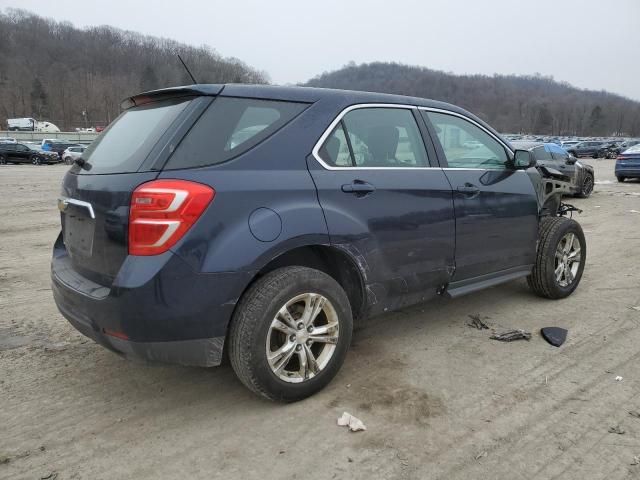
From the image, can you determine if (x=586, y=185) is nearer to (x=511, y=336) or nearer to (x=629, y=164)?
(x=629, y=164)

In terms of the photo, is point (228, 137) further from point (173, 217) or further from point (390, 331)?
point (390, 331)

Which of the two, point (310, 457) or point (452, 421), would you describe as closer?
point (310, 457)

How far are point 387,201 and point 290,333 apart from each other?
3.39ft

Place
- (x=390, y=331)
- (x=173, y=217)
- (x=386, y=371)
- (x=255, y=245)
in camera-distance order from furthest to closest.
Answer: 1. (x=390, y=331)
2. (x=386, y=371)
3. (x=255, y=245)
4. (x=173, y=217)

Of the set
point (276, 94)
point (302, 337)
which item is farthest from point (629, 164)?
A: point (302, 337)

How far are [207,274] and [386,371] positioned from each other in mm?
1495

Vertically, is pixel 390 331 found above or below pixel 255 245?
below

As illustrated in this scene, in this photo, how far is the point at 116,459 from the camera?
100 inches

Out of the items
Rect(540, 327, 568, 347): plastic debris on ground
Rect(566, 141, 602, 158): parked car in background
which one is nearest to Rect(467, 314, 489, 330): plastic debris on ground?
Rect(540, 327, 568, 347): plastic debris on ground

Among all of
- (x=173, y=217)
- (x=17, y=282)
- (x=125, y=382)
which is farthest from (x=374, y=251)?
(x=17, y=282)

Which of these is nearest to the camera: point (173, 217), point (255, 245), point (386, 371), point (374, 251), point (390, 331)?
point (173, 217)

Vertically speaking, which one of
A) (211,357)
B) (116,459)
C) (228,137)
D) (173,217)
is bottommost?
(116,459)

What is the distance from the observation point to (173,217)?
2.51 m

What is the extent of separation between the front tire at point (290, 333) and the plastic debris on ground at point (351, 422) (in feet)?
0.89
